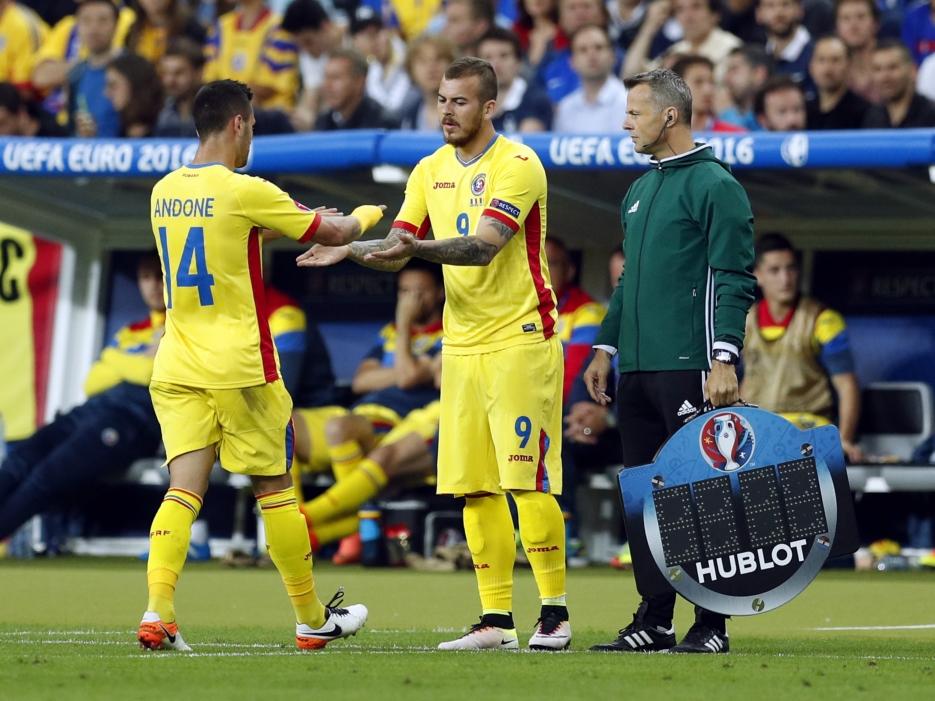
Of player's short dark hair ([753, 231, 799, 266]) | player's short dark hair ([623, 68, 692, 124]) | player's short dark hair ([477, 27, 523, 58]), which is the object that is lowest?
player's short dark hair ([753, 231, 799, 266])

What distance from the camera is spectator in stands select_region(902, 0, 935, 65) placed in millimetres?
13414

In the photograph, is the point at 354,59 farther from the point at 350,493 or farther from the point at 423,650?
the point at 423,650

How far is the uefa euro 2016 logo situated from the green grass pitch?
69cm

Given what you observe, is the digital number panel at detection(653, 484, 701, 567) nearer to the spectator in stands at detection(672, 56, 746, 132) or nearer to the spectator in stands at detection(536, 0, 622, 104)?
the spectator in stands at detection(672, 56, 746, 132)

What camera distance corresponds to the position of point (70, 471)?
500 inches


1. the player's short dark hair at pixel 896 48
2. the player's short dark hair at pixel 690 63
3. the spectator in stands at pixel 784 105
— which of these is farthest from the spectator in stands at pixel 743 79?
the player's short dark hair at pixel 896 48

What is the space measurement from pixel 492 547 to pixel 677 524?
731mm

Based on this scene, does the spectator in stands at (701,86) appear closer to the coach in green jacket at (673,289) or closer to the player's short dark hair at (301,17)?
the player's short dark hair at (301,17)

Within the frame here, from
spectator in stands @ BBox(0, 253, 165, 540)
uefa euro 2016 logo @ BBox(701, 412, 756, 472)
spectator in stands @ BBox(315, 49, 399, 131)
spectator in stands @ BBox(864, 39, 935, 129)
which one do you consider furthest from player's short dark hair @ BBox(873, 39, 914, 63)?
uefa euro 2016 logo @ BBox(701, 412, 756, 472)

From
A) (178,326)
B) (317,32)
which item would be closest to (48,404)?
(317,32)

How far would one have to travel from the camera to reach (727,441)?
22.3 ft

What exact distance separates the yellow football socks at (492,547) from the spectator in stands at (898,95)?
5.57 m

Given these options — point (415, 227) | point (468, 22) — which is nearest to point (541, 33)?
point (468, 22)

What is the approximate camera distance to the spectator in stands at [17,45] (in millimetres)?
16062
